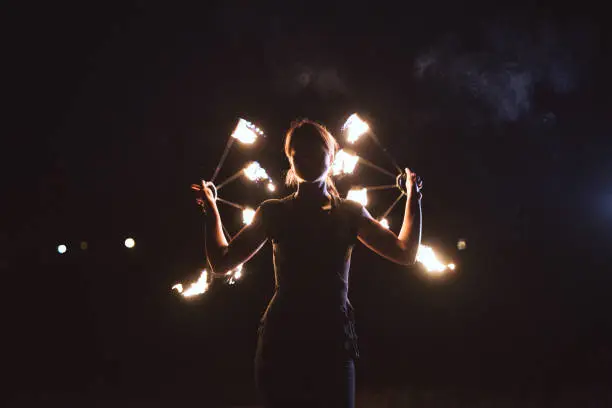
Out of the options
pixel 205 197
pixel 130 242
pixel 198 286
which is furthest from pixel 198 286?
pixel 130 242

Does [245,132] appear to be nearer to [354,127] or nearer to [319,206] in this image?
[354,127]

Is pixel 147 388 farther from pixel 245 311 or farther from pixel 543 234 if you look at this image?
pixel 543 234

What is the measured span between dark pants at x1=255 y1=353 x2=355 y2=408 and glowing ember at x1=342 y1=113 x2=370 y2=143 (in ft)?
6.33

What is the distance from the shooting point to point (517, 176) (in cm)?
805

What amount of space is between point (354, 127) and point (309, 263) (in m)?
1.80

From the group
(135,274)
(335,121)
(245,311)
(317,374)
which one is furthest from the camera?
(135,274)

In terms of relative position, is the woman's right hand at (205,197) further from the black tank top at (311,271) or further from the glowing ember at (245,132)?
the glowing ember at (245,132)

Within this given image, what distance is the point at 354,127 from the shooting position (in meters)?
3.01

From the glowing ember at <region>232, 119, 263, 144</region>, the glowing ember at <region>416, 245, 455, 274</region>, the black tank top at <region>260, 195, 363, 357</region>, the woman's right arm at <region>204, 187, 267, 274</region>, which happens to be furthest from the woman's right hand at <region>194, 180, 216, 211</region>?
the glowing ember at <region>416, 245, 455, 274</region>

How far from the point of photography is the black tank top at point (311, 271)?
4.33 ft

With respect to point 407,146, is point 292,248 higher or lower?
lower

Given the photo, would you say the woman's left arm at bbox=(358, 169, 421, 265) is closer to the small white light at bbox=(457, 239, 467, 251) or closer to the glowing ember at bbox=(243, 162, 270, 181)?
the glowing ember at bbox=(243, 162, 270, 181)

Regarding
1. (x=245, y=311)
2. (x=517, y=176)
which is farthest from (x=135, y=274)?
(x=517, y=176)

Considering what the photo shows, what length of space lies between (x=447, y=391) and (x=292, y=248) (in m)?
6.98
